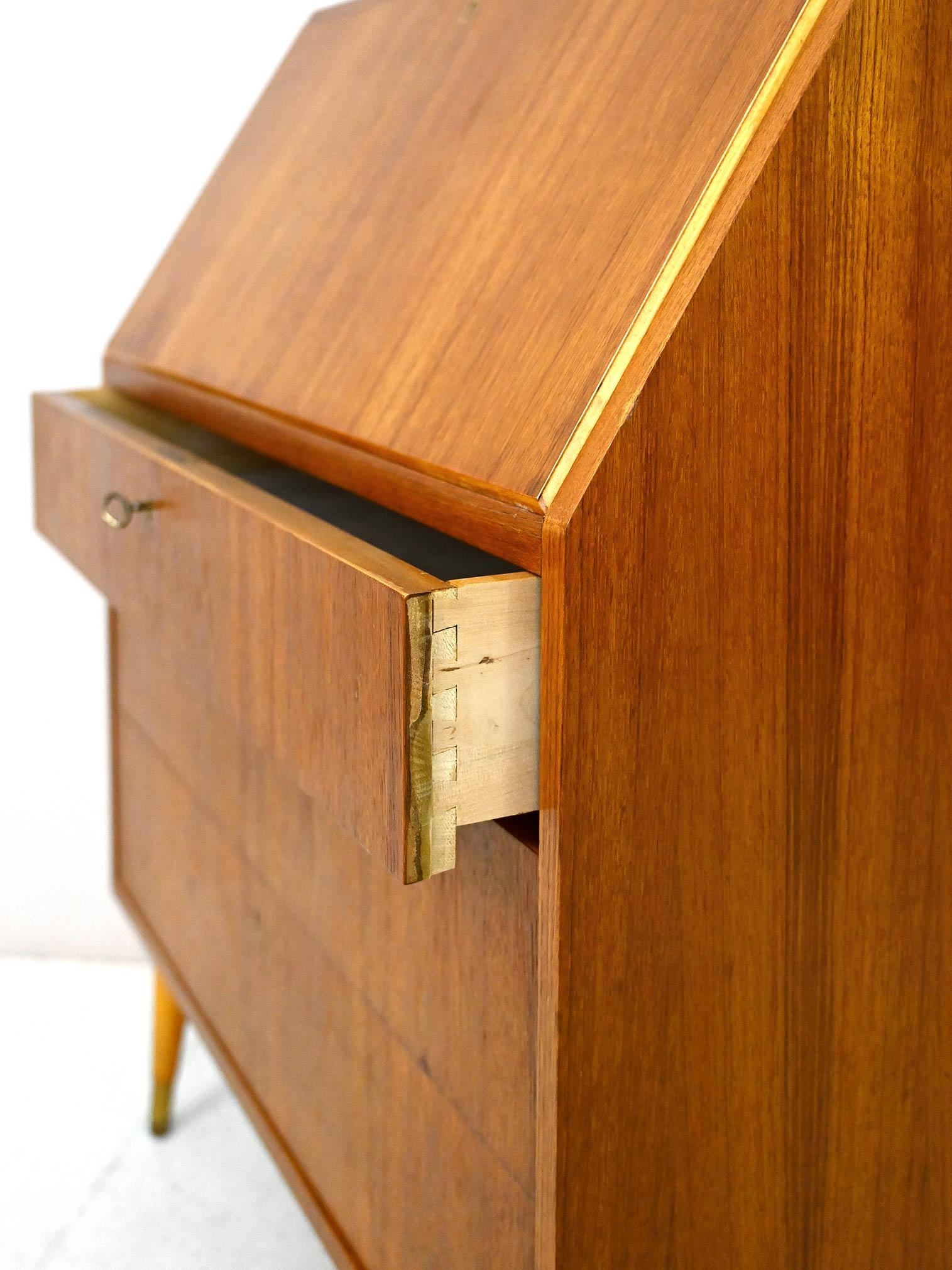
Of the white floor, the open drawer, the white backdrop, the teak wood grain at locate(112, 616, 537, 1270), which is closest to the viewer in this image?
the open drawer

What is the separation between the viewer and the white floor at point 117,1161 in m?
1.42

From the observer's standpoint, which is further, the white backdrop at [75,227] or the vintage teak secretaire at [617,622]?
the white backdrop at [75,227]

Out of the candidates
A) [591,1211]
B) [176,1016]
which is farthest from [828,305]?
[176,1016]

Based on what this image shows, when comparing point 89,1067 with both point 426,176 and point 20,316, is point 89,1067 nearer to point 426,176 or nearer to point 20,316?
point 20,316

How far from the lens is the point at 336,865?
927 mm

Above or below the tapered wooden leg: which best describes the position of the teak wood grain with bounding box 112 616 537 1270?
above

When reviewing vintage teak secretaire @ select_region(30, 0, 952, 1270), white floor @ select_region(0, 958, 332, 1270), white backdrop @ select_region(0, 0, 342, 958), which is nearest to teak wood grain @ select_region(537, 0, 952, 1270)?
vintage teak secretaire @ select_region(30, 0, 952, 1270)

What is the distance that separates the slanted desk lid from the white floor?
2.83 feet

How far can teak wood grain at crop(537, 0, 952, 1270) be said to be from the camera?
0.64 meters

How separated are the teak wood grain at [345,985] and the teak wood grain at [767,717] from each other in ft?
0.18

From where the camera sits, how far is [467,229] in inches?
31.8

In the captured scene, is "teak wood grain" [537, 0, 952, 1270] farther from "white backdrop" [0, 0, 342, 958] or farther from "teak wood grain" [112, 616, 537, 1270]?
"white backdrop" [0, 0, 342, 958]

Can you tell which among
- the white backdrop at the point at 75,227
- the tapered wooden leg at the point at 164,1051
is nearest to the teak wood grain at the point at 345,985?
the tapered wooden leg at the point at 164,1051

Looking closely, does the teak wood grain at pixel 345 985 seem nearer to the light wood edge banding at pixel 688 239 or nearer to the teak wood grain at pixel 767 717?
the teak wood grain at pixel 767 717
